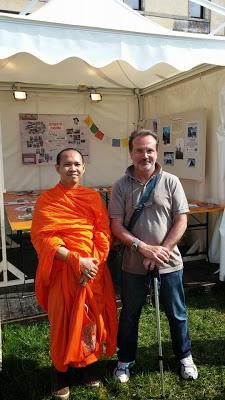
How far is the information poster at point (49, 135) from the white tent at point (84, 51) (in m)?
0.14

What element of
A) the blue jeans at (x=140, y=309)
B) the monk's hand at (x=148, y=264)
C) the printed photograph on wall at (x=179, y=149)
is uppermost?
the printed photograph on wall at (x=179, y=149)

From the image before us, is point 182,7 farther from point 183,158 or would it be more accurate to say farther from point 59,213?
point 59,213

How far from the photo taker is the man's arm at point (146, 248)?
2.17 m

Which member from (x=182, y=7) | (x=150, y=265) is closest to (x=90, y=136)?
(x=150, y=265)

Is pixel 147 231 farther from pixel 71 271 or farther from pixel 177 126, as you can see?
pixel 177 126

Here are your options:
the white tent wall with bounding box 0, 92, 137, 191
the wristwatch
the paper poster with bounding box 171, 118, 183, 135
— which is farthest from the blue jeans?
the white tent wall with bounding box 0, 92, 137, 191

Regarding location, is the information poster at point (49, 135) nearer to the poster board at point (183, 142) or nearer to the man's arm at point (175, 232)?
the poster board at point (183, 142)

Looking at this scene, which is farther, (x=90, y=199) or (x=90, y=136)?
(x=90, y=136)

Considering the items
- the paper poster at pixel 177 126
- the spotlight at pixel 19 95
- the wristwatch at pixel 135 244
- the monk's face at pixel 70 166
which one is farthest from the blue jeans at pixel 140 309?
the spotlight at pixel 19 95

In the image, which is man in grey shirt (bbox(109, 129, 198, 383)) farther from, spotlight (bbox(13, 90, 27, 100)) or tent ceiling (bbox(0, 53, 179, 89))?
spotlight (bbox(13, 90, 27, 100))

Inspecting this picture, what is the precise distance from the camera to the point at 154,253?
216 centimetres

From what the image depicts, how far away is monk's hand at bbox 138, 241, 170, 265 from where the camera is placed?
217 centimetres

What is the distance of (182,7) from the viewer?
19.5 metres

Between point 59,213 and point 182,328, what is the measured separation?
114 cm
